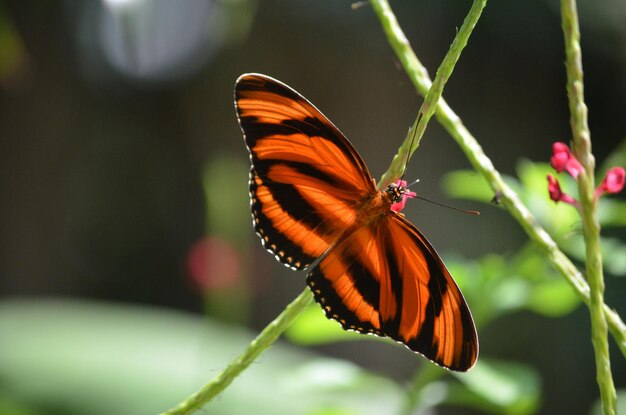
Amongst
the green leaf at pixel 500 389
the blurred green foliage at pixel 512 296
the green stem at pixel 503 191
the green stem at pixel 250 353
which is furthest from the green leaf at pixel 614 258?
the green stem at pixel 250 353

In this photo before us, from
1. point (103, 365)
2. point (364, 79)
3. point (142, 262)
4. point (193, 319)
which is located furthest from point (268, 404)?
point (364, 79)

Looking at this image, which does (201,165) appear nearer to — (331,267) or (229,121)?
(229,121)

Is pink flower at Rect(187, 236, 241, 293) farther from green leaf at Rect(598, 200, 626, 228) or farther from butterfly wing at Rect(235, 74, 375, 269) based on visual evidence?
butterfly wing at Rect(235, 74, 375, 269)

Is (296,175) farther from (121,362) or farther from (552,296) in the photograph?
(121,362)

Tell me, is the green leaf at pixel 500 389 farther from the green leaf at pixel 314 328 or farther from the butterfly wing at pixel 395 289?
the butterfly wing at pixel 395 289

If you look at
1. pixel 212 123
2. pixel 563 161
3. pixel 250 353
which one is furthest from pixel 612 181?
pixel 212 123
